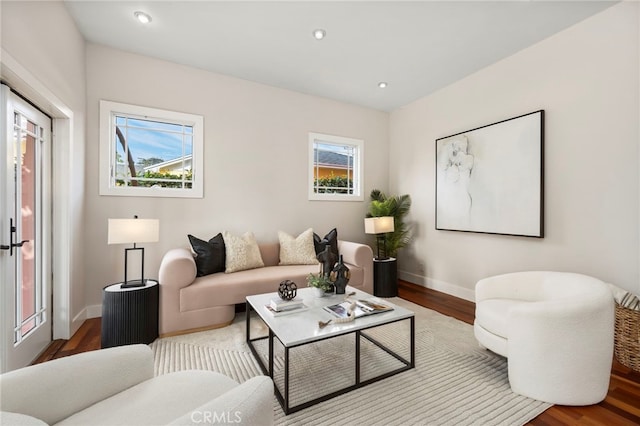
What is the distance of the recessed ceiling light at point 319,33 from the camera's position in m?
2.66

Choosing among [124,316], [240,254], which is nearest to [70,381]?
[124,316]

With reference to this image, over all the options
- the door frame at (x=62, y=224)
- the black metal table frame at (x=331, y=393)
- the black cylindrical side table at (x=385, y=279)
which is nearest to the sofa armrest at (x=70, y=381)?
the black metal table frame at (x=331, y=393)

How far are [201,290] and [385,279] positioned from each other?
90.2 inches

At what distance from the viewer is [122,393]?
3.62 ft

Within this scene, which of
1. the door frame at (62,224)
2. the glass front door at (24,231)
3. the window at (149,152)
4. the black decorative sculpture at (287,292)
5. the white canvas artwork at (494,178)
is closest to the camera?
the glass front door at (24,231)

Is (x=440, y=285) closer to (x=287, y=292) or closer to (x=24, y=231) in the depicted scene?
(x=287, y=292)

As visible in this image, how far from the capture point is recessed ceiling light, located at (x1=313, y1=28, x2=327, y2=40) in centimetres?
266

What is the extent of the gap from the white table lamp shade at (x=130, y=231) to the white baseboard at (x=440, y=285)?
11.8 feet

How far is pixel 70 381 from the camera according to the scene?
1.02m

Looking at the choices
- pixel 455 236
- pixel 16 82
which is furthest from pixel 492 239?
pixel 16 82

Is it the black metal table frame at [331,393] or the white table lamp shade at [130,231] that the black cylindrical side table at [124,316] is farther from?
the black metal table frame at [331,393]

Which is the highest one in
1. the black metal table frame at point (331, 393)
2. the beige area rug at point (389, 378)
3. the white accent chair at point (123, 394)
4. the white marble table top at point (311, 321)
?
the white accent chair at point (123, 394)

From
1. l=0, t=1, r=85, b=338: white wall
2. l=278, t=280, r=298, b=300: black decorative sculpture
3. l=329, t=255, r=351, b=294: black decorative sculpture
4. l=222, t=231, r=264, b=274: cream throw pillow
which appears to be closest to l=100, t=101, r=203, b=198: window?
l=0, t=1, r=85, b=338: white wall

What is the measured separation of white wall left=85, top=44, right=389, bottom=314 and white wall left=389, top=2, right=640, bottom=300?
1.78m
